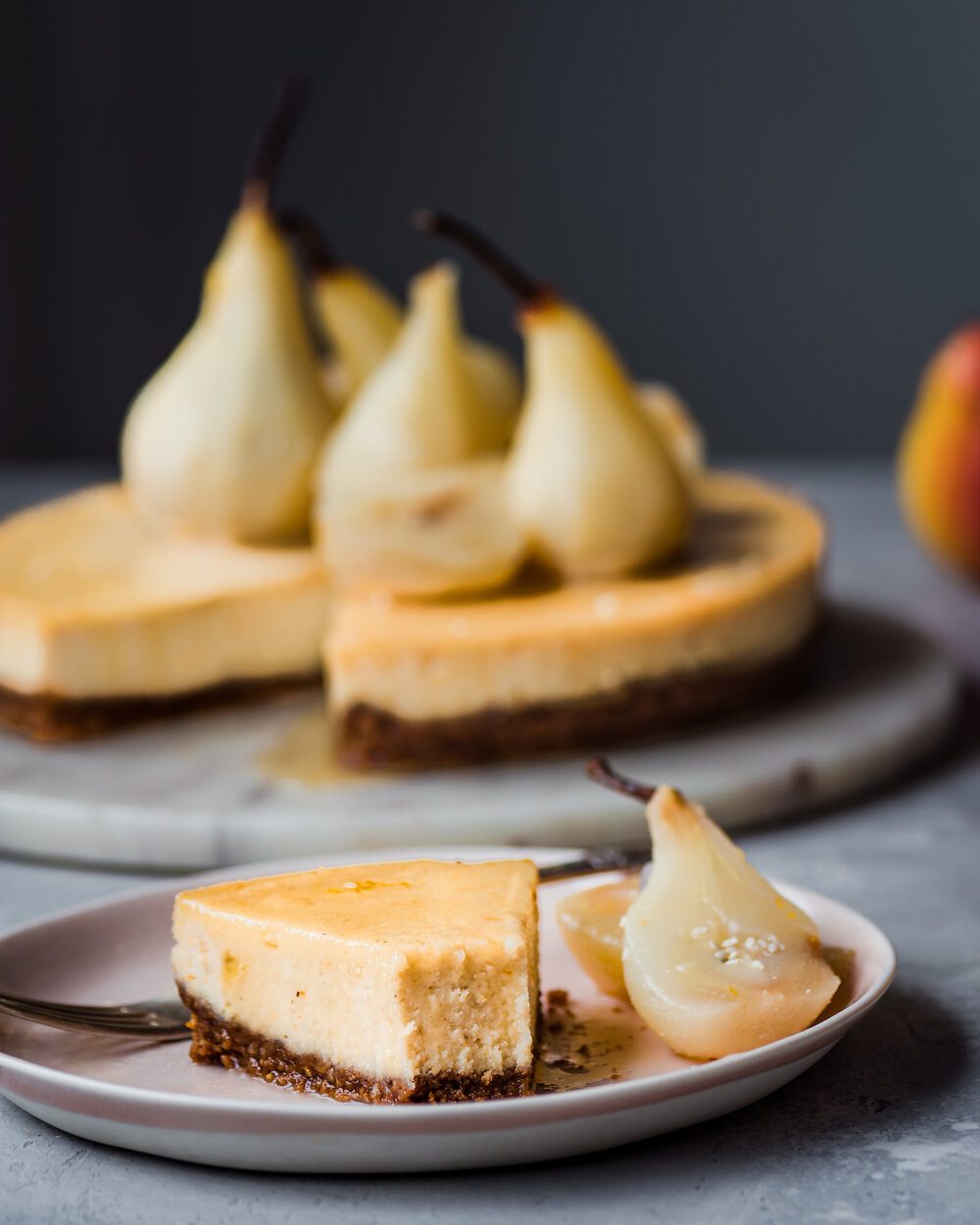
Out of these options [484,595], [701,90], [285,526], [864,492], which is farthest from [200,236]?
[484,595]

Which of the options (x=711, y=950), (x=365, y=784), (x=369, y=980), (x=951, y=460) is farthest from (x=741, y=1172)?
(x=951, y=460)

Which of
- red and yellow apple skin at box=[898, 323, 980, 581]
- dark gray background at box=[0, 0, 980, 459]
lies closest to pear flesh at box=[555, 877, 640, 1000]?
red and yellow apple skin at box=[898, 323, 980, 581]

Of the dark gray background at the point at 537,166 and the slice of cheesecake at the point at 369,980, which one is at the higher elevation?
the dark gray background at the point at 537,166

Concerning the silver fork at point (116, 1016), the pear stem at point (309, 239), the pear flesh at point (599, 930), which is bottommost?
the silver fork at point (116, 1016)

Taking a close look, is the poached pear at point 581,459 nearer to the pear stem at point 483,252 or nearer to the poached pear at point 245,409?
the pear stem at point 483,252

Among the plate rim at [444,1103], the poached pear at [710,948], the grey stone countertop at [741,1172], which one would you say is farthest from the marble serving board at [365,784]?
the plate rim at [444,1103]

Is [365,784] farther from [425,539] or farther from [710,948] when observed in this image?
[710,948]

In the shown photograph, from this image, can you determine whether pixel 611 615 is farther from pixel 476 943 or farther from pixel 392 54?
pixel 392 54
